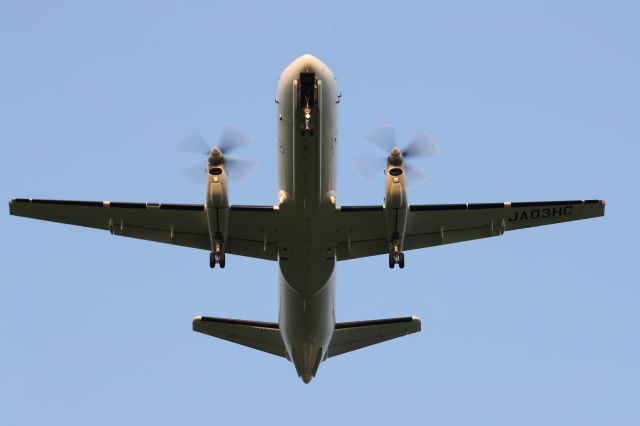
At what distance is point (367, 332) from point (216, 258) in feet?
21.8

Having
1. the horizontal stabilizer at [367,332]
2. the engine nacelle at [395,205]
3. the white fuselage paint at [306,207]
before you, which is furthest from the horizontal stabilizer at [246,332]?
the engine nacelle at [395,205]

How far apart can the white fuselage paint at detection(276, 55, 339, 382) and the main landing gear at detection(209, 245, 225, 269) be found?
1.79 m

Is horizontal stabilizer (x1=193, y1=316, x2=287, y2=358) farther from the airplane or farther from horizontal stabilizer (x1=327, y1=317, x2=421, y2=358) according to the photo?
horizontal stabilizer (x1=327, y1=317, x2=421, y2=358)

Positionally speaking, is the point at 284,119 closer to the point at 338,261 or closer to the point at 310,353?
the point at 338,261

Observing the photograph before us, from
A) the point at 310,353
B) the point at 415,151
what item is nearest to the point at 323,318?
the point at 310,353

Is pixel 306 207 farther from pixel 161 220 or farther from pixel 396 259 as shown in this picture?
pixel 161 220

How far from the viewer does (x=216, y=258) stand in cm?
2978

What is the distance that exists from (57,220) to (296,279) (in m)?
7.60

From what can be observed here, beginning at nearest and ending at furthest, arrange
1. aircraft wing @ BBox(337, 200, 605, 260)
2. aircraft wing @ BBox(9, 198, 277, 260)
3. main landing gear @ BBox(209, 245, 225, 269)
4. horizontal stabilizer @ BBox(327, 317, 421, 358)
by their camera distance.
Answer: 1. main landing gear @ BBox(209, 245, 225, 269)
2. aircraft wing @ BBox(9, 198, 277, 260)
3. aircraft wing @ BBox(337, 200, 605, 260)
4. horizontal stabilizer @ BBox(327, 317, 421, 358)

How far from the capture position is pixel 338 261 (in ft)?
105

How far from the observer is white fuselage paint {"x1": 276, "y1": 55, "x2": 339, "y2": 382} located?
27469 mm

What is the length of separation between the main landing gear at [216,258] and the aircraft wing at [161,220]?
1.23 meters

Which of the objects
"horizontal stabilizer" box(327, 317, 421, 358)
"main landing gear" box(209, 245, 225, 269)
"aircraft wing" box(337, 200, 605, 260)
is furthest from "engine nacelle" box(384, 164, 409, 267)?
"main landing gear" box(209, 245, 225, 269)

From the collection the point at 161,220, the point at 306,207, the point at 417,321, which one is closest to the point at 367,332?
the point at 417,321
